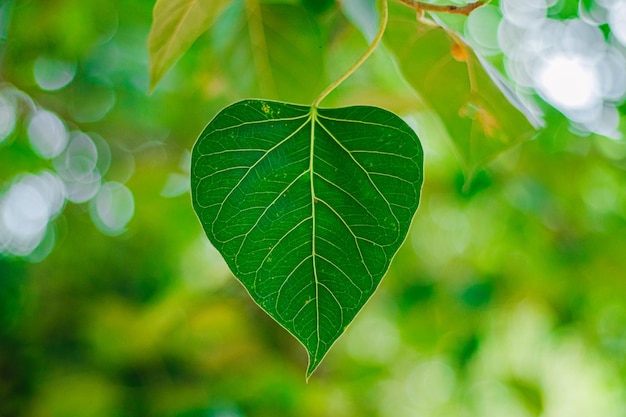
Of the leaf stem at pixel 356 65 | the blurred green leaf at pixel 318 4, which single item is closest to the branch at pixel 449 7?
the leaf stem at pixel 356 65

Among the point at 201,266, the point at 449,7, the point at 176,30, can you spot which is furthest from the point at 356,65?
the point at 201,266

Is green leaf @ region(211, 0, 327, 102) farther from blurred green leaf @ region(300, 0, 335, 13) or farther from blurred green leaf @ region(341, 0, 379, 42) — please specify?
blurred green leaf @ region(341, 0, 379, 42)

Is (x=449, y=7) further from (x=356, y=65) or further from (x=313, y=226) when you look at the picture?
(x=313, y=226)

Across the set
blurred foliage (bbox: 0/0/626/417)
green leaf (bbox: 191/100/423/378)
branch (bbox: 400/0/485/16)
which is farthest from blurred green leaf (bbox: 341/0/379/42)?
blurred foliage (bbox: 0/0/626/417)

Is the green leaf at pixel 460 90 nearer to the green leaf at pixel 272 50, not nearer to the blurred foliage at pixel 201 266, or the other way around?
the green leaf at pixel 272 50

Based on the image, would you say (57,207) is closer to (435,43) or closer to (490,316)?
(490,316)

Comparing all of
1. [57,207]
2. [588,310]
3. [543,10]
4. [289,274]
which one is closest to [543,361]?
[588,310]

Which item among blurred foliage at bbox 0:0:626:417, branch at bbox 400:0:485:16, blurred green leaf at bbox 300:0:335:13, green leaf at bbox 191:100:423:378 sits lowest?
blurred foliage at bbox 0:0:626:417
